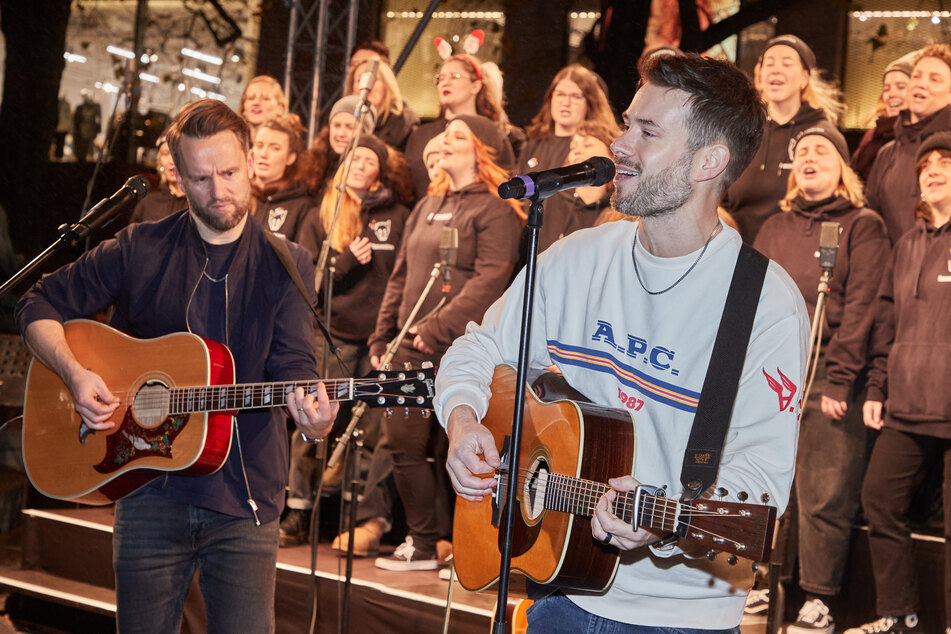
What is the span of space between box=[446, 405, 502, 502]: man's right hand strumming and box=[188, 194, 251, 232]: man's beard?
1.41 m

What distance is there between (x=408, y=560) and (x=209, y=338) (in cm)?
257

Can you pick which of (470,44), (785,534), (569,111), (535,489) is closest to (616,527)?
(535,489)

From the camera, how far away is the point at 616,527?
2037mm

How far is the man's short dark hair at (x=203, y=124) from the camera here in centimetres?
330

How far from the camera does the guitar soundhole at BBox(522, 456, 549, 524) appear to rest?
2.47 metres

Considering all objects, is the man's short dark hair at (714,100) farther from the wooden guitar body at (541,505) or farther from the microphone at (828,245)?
the microphone at (828,245)

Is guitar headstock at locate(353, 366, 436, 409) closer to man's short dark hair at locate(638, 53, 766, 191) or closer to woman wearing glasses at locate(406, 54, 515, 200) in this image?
man's short dark hair at locate(638, 53, 766, 191)

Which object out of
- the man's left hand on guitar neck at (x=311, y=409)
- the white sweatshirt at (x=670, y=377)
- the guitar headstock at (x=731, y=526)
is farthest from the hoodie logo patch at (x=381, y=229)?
the guitar headstock at (x=731, y=526)

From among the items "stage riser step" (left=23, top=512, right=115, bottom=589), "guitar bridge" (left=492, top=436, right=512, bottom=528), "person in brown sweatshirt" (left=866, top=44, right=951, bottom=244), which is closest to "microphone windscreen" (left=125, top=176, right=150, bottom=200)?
"guitar bridge" (left=492, top=436, right=512, bottom=528)

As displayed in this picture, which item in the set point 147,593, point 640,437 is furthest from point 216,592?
point 640,437

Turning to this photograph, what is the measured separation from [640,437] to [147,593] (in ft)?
5.64

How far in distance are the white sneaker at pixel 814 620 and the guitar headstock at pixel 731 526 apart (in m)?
3.09

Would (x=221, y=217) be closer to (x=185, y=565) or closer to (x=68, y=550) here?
(x=185, y=565)

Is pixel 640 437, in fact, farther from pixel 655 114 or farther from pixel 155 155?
pixel 155 155
